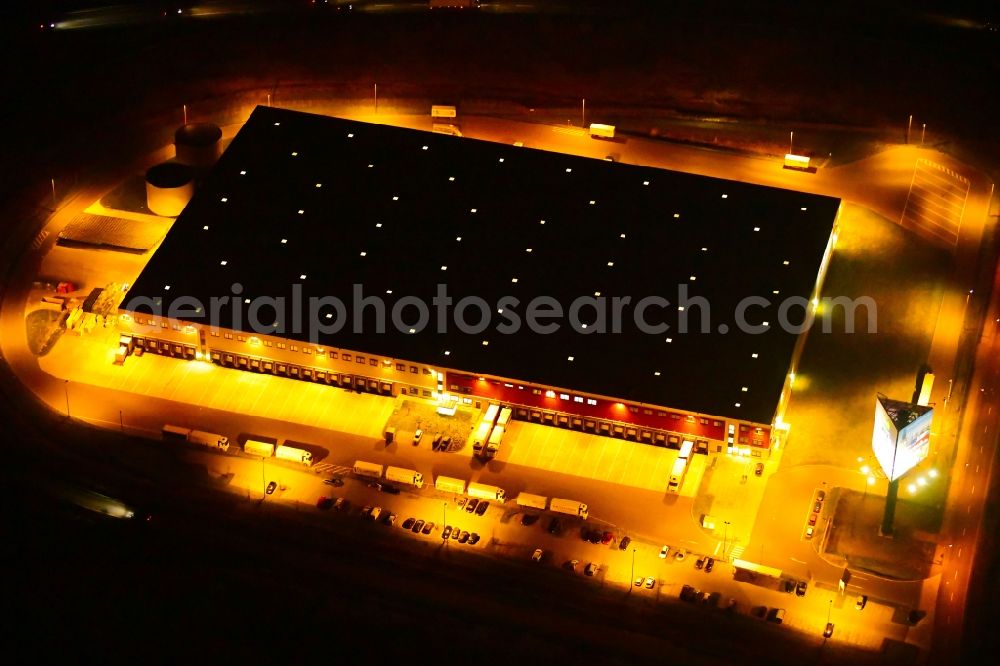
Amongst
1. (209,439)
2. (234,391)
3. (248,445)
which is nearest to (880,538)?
(248,445)

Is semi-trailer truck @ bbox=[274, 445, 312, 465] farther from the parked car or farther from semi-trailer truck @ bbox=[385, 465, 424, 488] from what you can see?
the parked car

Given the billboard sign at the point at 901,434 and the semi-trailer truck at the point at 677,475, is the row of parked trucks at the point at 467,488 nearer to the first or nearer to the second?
the semi-trailer truck at the point at 677,475

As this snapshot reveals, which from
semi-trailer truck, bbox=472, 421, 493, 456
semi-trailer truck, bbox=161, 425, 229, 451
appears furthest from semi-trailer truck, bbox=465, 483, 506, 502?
semi-trailer truck, bbox=161, 425, 229, 451

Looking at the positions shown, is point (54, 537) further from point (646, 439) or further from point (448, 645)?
point (646, 439)

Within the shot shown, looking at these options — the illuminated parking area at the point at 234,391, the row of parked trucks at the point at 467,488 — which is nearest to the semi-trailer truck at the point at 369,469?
the row of parked trucks at the point at 467,488

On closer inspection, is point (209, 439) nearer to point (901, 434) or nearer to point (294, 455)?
point (294, 455)

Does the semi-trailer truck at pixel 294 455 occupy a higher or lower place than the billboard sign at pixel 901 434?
lower
